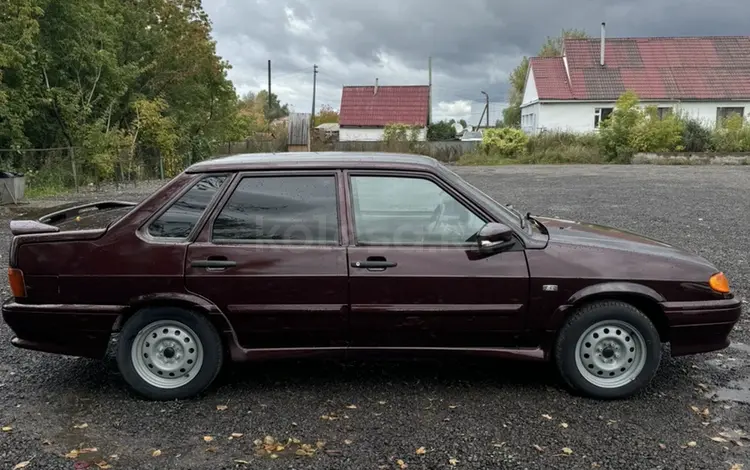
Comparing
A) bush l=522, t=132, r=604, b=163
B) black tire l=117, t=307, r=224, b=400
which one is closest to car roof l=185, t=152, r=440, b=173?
black tire l=117, t=307, r=224, b=400

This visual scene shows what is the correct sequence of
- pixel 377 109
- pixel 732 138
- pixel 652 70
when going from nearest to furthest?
pixel 732 138 < pixel 652 70 < pixel 377 109

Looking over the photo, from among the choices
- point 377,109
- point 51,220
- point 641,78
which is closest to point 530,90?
point 641,78

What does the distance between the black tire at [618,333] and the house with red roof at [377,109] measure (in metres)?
45.4

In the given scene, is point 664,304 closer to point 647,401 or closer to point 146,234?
point 647,401

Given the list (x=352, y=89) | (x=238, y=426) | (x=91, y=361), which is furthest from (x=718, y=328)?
A: (x=352, y=89)

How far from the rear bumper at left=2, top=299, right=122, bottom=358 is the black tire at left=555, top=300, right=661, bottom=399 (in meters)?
2.86

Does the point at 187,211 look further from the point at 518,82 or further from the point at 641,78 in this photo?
the point at 518,82

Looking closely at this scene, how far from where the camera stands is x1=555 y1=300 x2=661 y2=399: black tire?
3840 millimetres

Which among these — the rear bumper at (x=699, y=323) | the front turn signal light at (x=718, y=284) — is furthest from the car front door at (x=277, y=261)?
the front turn signal light at (x=718, y=284)

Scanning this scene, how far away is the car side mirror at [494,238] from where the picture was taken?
3.74m

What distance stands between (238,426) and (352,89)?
163 feet

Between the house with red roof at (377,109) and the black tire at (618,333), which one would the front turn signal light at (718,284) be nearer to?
the black tire at (618,333)

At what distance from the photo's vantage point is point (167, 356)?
395 cm

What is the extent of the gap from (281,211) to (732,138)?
104 feet
